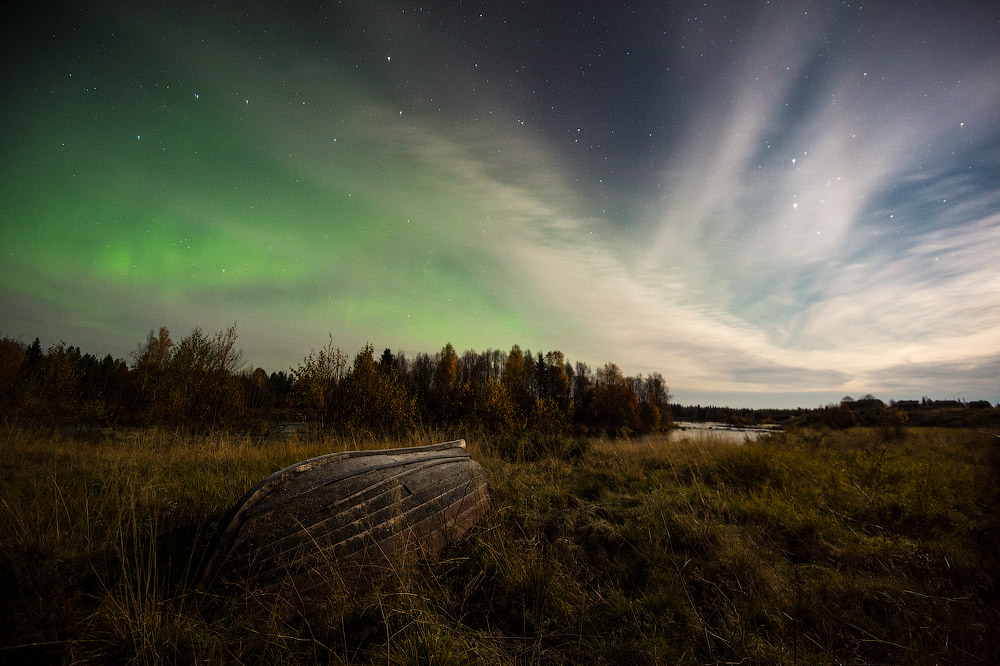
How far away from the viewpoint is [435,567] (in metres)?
3.24

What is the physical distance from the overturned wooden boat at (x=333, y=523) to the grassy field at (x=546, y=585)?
177 millimetres

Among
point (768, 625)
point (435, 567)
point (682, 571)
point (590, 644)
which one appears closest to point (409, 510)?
point (435, 567)

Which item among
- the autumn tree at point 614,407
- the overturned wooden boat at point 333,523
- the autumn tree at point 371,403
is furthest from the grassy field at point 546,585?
the autumn tree at point 614,407

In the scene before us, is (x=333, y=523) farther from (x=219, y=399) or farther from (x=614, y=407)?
(x=614, y=407)

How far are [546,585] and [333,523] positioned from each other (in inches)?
68.0

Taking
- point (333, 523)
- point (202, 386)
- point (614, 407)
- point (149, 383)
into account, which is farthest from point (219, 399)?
point (614, 407)

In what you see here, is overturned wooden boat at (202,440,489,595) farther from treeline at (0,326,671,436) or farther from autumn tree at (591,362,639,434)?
autumn tree at (591,362,639,434)

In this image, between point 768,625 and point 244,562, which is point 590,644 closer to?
point 768,625

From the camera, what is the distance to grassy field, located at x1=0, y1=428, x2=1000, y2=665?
6.73 ft

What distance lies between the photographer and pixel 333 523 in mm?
2779

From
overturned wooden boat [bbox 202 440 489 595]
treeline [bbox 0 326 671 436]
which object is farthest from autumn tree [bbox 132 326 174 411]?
overturned wooden boat [bbox 202 440 489 595]

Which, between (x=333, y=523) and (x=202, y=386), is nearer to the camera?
(x=333, y=523)

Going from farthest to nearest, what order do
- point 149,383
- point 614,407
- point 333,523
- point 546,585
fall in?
point 614,407 < point 149,383 < point 546,585 < point 333,523

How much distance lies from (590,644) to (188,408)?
17.3 m
